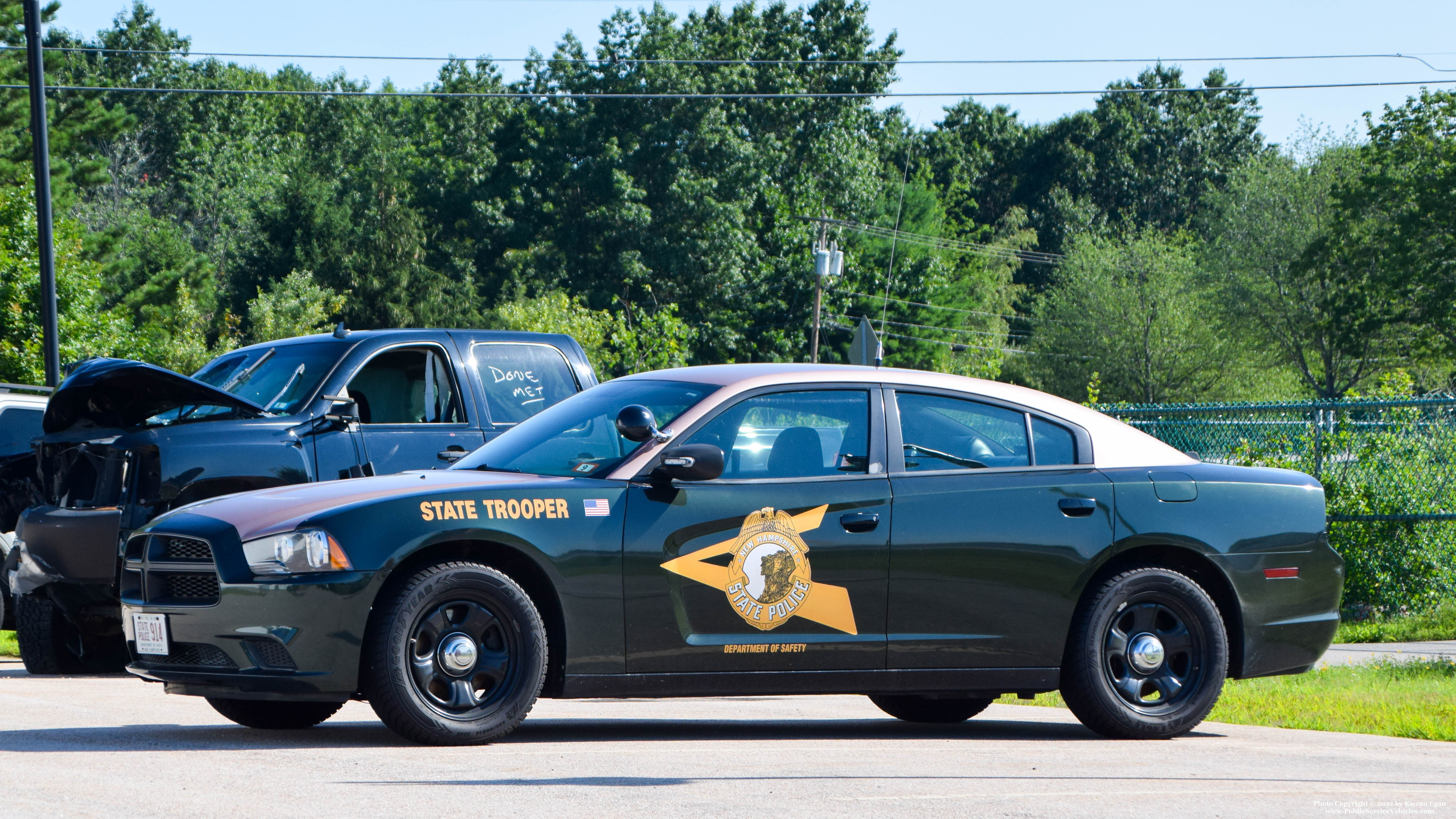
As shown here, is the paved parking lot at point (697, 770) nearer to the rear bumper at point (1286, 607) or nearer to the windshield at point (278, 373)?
the rear bumper at point (1286, 607)

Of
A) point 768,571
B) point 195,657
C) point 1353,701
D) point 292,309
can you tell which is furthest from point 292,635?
point 292,309

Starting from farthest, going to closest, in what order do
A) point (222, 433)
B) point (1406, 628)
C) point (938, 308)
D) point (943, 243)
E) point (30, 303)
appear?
point (943, 243) → point (938, 308) → point (30, 303) → point (1406, 628) → point (222, 433)

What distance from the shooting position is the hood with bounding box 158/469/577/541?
20.2 feet

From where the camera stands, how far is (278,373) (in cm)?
992

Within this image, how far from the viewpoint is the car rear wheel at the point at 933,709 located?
7.96 m

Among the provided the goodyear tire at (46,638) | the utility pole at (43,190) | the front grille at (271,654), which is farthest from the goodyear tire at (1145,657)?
the utility pole at (43,190)

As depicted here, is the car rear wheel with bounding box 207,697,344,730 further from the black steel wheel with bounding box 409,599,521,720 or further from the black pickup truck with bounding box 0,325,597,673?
the black pickup truck with bounding box 0,325,597,673

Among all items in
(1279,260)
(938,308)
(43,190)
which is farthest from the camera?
(938,308)

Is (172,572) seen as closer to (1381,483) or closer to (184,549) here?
(184,549)

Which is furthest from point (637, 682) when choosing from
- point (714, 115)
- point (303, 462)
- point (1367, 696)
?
point (714, 115)

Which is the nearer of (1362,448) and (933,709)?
(933,709)

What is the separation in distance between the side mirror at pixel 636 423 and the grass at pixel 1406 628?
8412 mm

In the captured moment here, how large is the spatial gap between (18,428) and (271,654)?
19.2 feet

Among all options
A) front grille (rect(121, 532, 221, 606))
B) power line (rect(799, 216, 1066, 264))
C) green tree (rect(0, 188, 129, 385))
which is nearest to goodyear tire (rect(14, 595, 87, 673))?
front grille (rect(121, 532, 221, 606))
